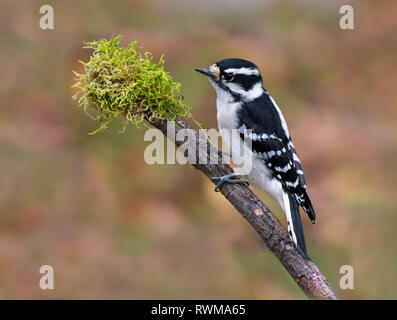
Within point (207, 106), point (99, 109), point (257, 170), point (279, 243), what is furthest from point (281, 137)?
point (207, 106)

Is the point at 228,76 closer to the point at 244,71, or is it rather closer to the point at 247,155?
the point at 244,71

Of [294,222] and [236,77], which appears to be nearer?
[294,222]

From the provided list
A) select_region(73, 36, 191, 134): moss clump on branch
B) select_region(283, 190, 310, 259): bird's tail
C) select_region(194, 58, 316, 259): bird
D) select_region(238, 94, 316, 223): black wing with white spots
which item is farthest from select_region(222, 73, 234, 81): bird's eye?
select_region(283, 190, 310, 259): bird's tail

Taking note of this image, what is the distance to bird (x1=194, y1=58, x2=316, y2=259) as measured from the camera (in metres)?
2.44

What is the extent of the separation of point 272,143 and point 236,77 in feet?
1.28

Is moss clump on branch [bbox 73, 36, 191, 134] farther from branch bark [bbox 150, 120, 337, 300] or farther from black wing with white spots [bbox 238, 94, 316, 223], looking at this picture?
black wing with white spots [bbox 238, 94, 316, 223]

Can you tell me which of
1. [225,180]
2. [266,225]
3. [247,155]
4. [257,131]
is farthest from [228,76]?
[266,225]

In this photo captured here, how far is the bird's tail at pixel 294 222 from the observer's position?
211 cm

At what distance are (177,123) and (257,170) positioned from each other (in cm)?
54

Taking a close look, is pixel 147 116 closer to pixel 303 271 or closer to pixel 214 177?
pixel 214 177

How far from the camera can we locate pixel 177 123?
2230 millimetres

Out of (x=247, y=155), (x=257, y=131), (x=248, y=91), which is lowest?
(x=247, y=155)

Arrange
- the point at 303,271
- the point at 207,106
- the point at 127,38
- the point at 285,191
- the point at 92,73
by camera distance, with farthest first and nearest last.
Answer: the point at 127,38 < the point at 207,106 < the point at 285,191 < the point at 92,73 < the point at 303,271

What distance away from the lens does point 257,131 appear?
2486mm
